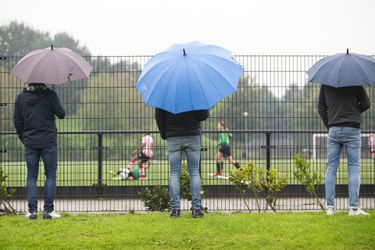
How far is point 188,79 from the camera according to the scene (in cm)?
891

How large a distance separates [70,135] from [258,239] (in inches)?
248

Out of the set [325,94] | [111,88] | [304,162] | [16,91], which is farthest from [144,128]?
[325,94]

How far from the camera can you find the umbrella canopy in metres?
9.81

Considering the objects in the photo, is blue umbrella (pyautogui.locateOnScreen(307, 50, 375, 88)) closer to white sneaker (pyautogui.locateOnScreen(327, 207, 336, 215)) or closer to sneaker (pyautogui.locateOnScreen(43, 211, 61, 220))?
white sneaker (pyautogui.locateOnScreen(327, 207, 336, 215))

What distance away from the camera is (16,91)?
45.2 feet

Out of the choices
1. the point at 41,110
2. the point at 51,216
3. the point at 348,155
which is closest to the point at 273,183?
the point at 348,155

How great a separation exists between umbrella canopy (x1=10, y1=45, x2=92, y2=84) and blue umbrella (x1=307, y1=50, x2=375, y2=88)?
10.1ft

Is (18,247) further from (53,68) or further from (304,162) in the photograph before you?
(304,162)

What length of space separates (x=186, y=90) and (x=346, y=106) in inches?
85.3

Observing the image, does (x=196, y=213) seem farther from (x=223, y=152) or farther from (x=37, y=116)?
(x=223, y=152)

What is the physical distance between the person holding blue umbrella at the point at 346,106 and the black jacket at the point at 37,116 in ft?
11.2

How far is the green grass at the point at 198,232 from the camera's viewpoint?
7750 mm

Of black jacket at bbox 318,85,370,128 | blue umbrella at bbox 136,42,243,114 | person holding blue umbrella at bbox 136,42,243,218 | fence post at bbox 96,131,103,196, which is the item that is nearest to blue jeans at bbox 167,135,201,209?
person holding blue umbrella at bbox 136,42,243,218

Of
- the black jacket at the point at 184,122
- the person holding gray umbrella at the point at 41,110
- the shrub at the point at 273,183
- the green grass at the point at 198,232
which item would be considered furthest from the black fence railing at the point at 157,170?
the green grass at the point at 198,232
